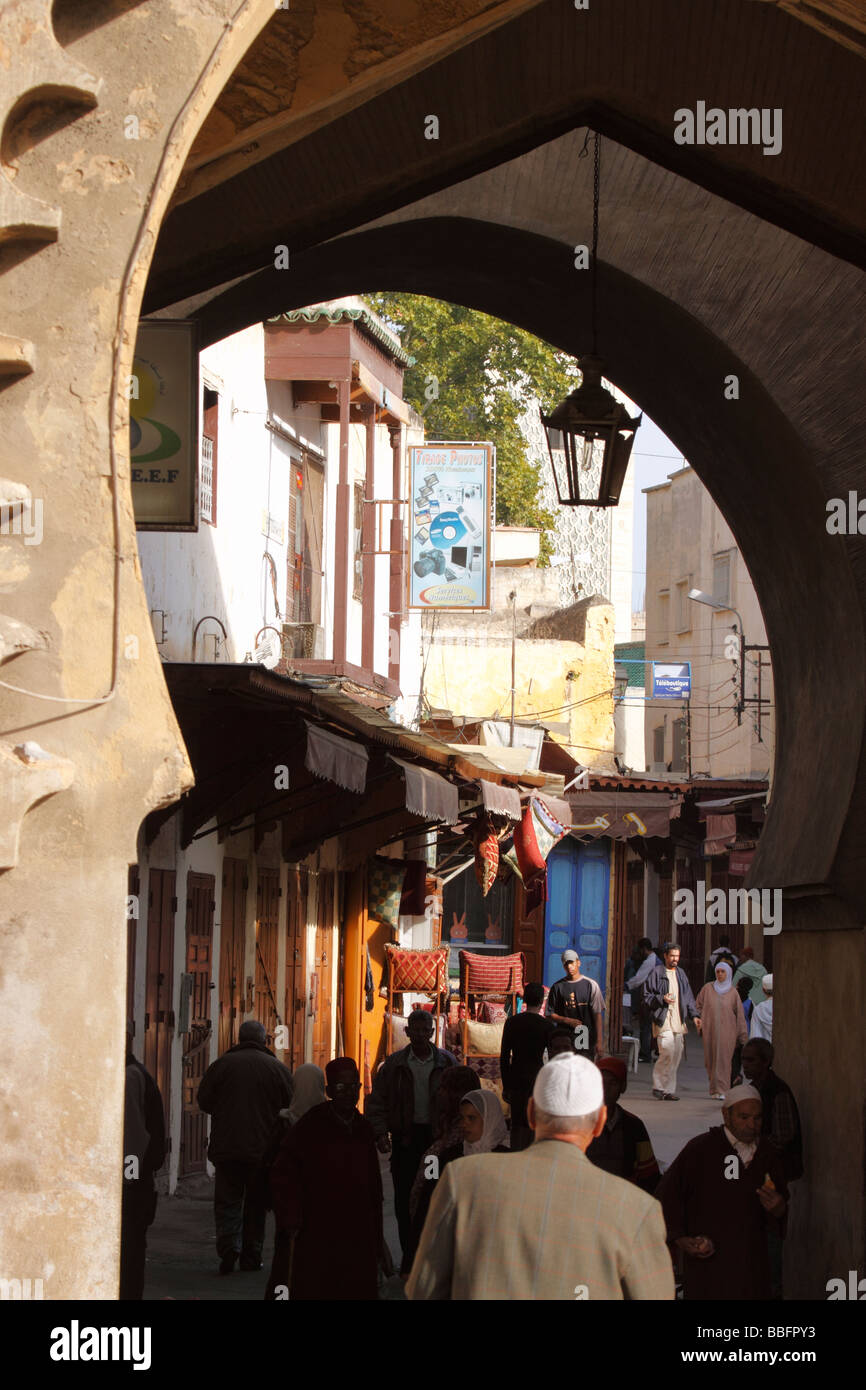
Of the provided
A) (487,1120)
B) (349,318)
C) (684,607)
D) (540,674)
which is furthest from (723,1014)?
(684,607)

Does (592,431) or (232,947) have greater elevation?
(592,431)

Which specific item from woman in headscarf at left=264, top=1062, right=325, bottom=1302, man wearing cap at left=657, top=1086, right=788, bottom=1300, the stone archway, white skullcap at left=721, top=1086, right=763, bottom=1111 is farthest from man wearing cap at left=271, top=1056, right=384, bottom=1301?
the stone archway

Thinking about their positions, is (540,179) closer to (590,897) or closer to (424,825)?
(424,825)

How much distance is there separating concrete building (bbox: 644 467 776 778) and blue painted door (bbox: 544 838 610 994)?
441 inches

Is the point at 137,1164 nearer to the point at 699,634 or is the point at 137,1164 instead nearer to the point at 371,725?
the point at 371,725

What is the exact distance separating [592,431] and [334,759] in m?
4.39

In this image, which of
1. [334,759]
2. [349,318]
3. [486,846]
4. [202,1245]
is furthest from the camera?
[486,846]

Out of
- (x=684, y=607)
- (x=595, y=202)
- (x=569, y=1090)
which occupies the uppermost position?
(x=684, y=607)

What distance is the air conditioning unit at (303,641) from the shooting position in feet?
63.3

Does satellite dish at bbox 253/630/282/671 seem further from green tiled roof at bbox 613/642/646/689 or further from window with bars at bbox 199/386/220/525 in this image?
green tiled roof at bbox 613/642/646/689

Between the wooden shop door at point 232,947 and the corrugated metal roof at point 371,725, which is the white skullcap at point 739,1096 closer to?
the corrugated metal roof at point 371,725

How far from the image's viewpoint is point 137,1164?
27.4 feet

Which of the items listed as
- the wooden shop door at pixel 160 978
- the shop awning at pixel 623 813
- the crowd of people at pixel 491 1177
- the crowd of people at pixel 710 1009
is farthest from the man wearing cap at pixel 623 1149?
the shop awning at pixel 623 813

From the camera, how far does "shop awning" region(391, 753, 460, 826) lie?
14.1 metres
